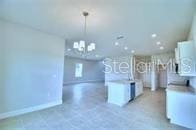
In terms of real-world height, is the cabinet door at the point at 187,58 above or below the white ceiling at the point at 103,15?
below

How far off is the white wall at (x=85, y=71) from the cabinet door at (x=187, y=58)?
9865 mm

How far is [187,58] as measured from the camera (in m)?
3.36

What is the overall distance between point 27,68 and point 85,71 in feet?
32.2

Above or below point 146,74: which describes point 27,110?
below

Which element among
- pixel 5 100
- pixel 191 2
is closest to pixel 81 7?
pixel 191 2

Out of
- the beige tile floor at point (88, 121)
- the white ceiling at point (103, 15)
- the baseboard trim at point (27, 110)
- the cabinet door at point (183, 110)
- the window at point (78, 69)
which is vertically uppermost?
the white ceiling at point (103, 15)

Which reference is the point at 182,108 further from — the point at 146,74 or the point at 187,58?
the point at 146,74

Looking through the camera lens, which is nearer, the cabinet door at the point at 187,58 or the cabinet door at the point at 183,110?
the cabinet door at the point at 183,110

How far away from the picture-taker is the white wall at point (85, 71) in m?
11.8

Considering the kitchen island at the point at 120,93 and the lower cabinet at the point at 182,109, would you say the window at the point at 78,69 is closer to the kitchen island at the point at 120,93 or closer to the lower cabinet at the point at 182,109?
the kitchen island at the point at 120,93

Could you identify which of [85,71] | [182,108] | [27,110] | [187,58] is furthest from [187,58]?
[85,71]

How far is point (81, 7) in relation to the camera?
304cm

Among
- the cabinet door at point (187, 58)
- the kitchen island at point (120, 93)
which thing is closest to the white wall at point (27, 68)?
the kitchen island at point (120, 93)

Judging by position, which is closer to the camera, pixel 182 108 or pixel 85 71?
pixel 182 108
